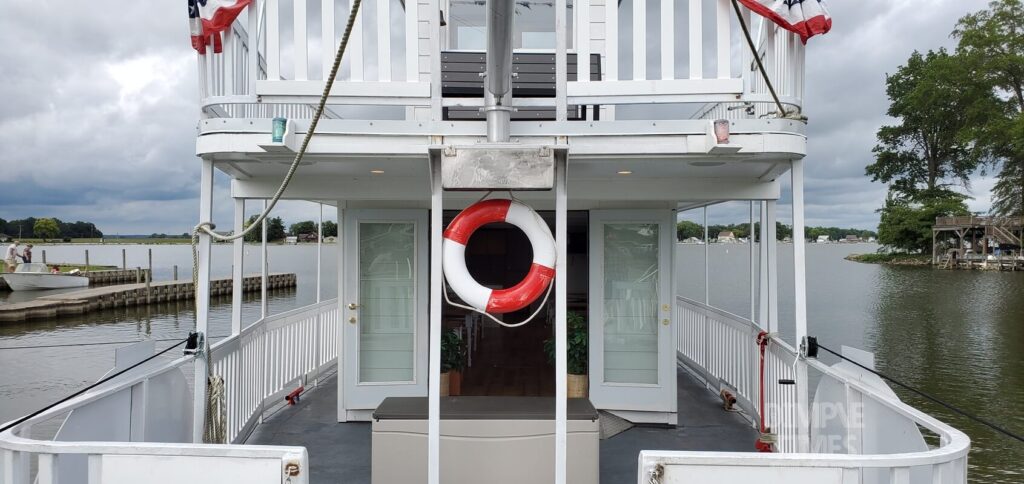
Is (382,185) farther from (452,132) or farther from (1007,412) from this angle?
(1007,412)

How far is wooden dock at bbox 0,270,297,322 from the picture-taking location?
1817cm

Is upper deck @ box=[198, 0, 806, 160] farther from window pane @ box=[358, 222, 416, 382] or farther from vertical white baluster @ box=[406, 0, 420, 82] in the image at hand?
window pane @ box=[358, 222, 416, 382]

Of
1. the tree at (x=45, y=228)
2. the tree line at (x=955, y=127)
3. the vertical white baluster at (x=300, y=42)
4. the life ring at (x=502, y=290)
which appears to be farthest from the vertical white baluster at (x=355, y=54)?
the tree at (x=45, y=228)

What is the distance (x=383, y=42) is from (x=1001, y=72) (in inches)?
1704

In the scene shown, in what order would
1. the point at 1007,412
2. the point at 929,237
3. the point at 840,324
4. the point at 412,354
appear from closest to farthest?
1. the point at 412,354
2. the point at 1007,412
3. the point at 840,324
4. the point at 929,237

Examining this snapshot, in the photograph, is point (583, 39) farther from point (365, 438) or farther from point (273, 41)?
point (365, 438)

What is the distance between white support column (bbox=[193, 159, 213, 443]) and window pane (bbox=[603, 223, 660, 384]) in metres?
2.86

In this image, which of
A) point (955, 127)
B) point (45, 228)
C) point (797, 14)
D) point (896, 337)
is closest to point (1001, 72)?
point (955, 127)

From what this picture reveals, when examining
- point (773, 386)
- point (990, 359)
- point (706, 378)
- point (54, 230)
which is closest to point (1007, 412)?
point (990, 359)

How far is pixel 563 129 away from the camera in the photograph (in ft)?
10.7

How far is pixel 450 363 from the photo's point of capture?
5.41 m

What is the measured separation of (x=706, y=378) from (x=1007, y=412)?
529 centimetres

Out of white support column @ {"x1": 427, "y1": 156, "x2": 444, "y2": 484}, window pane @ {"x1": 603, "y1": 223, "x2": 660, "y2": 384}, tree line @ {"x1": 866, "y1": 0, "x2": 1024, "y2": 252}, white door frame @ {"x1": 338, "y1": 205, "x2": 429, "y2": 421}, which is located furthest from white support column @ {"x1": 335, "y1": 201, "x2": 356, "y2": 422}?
tree line @ {"x1": 866, "y1": 0, "x2": 1024, "y2": 252}

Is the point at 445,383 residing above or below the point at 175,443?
below
